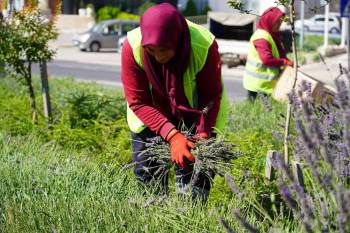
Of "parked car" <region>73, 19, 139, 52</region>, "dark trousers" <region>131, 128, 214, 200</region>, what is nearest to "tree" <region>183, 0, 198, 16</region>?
"parked car" <region>73, 19, 139, 52</region>

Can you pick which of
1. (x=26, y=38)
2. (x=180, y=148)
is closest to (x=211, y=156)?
(x=180, y=148)

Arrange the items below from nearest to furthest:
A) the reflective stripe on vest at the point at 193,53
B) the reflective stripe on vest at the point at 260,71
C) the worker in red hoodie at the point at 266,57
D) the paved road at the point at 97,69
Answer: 1. the reflective stripe on vest at the point at 193,53
2. the worker in red hoodie at the point at 266,57
3. the reflective stripe on vest at the point at 260,71
4. the paved road at the point at 97,69

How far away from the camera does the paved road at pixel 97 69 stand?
19000 mm

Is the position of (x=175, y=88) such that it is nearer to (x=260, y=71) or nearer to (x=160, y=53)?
(x=160, y=53)

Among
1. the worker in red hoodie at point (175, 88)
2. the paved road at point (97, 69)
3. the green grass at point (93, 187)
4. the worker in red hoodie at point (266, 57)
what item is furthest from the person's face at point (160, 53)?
the paved road at point (97, 69)

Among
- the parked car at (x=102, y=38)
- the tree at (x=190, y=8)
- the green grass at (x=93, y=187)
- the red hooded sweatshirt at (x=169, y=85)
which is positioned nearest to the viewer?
the green grass at (x=93, y=187)

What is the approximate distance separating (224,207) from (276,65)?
4700 millimetres

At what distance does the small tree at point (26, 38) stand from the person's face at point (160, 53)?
3.28 metres

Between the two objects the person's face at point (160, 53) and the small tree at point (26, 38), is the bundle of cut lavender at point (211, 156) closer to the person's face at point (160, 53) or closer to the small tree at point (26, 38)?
the person's face at point (160, 53)

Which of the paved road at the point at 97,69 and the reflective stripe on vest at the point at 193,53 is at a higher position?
the reflective stripe on vest at the point at 193,53

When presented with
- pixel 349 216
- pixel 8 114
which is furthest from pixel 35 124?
pixel 349 216

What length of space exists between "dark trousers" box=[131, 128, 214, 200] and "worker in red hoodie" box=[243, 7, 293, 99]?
12.7ft

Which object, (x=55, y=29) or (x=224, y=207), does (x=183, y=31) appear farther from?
(x=55, y=29)

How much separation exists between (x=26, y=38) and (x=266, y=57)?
8.36 ft
